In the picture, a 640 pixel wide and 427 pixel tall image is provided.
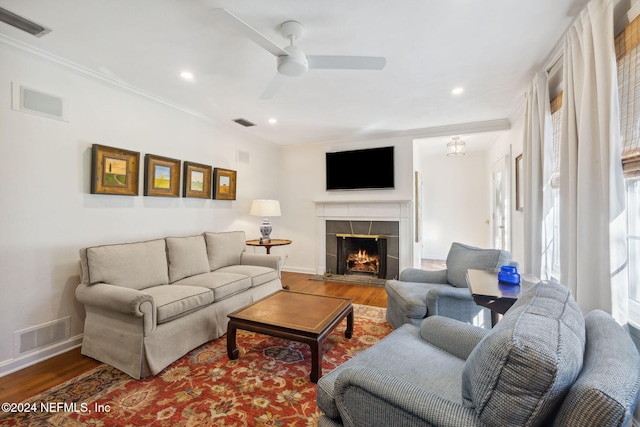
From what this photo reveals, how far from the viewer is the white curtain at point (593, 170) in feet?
4.90

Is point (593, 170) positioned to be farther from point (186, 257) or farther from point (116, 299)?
point (186, 257)

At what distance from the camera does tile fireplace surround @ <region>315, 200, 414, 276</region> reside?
4637 millimetres

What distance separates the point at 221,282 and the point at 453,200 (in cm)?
567

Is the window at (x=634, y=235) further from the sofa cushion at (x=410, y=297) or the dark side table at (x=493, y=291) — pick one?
the sofa cushion at (x=410, y=297)

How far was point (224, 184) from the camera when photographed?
4.21 m

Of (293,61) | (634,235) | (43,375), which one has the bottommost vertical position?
(43,375)

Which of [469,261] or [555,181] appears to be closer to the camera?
[555,181]

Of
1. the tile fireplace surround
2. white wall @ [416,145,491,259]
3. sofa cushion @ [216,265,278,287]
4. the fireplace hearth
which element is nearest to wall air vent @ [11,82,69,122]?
sofa cushion @ [216,265,278,287]

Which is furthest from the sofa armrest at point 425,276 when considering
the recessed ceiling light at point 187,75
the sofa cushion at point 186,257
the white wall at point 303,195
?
the recessed ceiling light at point 187,75

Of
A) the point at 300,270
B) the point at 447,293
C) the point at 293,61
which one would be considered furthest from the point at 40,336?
the point at 300,270

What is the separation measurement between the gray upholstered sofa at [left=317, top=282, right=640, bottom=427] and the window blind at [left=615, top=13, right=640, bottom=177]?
2.86 ft

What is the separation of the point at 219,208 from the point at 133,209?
1.26 meters

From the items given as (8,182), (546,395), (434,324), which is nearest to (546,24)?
(434,324)

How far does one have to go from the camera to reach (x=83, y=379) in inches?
80.0
